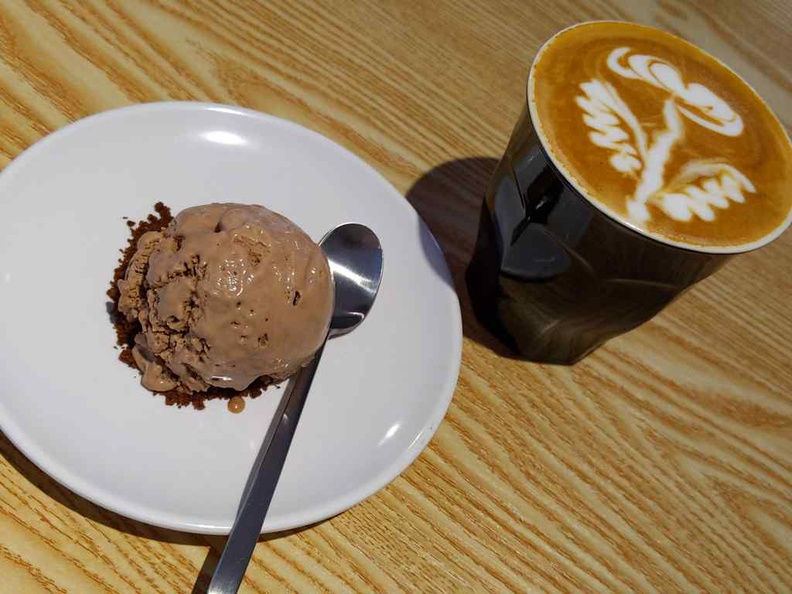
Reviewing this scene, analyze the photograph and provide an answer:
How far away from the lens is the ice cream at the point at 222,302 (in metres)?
0.82

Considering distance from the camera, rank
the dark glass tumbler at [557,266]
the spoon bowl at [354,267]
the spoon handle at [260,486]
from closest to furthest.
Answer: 1. the spoon handle at [260,486]
2. the dark glass tumbler at [557,266]
3. the spoon bowl at [354,267]

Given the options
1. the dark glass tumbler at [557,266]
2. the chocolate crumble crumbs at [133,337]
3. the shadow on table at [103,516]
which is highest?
the dark glass tumbler at [557,266]

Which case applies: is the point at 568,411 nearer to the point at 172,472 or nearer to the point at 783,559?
the point at 783,559

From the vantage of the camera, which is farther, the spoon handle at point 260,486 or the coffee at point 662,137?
the coffee at point 662,137

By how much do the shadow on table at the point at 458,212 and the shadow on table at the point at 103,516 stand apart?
1.57 ft

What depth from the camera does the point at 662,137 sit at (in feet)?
2.92

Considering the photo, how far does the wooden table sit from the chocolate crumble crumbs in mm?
151

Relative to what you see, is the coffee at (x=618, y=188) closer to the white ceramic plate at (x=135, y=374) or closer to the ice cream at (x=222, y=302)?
the white ceramic plate at (x=135, y=374)

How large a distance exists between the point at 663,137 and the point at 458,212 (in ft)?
1.26

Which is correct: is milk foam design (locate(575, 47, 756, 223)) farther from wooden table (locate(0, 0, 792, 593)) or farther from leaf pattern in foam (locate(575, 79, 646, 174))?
wooden table (locate(0, 0, 792, 593))

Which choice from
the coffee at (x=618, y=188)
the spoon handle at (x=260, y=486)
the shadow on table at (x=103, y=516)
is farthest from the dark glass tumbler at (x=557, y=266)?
the shadow on table at (x=103, y=516)

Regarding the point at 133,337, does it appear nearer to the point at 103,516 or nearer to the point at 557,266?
the point at 103,516

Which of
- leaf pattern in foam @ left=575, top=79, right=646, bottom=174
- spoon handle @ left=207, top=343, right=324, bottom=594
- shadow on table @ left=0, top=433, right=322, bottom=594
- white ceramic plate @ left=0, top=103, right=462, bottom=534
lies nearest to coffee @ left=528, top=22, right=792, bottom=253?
leaf pattern in foam @ left=575, top=79, right=646, bottom=174

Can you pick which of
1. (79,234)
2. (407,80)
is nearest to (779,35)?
(407,80)
